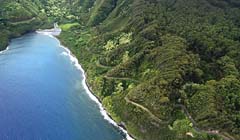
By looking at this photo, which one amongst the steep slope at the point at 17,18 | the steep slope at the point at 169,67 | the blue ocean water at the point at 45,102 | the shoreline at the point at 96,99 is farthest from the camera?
the steep slope at the point at 17,18

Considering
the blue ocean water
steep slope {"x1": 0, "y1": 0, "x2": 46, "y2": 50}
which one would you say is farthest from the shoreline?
steep slope {"x1": 0, "y1": 0, "x2": 46, "y2": 50}

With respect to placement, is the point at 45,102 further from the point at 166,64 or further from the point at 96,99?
the point at 166,64

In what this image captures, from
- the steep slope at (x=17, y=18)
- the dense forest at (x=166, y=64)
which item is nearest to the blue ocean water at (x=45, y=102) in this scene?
the dense forest at (x=166, y=64)

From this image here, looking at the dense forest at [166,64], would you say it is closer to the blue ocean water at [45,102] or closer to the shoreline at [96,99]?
the shoreline at [96,99]

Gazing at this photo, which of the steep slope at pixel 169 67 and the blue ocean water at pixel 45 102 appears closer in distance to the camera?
the steep slope at pixel 169 67

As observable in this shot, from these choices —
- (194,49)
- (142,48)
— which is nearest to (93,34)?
(142,48)
